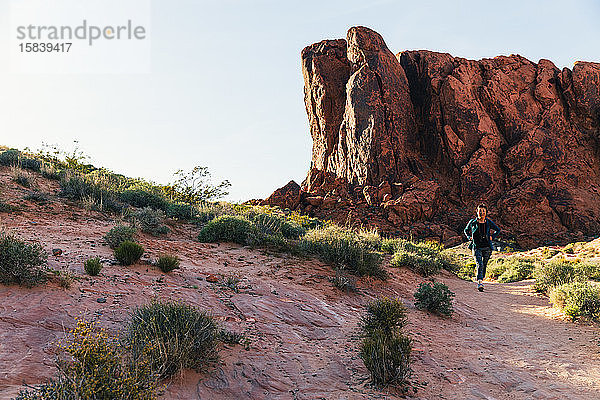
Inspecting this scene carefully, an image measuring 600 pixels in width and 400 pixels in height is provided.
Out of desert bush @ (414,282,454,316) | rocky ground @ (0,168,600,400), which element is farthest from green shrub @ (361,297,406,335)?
desert bush @ (414,282,454,316)

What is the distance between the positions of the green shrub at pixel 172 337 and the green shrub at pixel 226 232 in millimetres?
6044

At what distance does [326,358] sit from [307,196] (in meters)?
26.5

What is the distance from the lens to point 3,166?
44.9 ft

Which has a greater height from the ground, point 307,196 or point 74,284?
point 307,196

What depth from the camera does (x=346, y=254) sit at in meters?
9.45

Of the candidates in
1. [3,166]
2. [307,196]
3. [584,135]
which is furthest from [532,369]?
[584,135]

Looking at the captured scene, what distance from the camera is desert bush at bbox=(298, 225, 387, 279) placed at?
30.6 ft

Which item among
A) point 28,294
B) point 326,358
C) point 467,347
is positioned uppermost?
point 28,294

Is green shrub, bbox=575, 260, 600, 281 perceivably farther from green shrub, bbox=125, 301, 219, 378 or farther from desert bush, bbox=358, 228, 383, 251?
green shrub, bbox=125, 301, 219, 378

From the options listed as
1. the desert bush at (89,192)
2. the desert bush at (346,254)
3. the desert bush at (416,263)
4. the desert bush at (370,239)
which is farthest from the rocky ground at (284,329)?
the desert bush at (416,263)

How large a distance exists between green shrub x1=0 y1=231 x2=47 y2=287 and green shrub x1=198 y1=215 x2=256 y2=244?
5.51 m

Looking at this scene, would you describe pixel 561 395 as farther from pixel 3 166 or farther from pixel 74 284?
pixel 3 166

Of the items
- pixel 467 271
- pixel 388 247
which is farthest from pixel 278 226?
pixel 467 271

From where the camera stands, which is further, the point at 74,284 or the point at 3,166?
the point at 3,166
